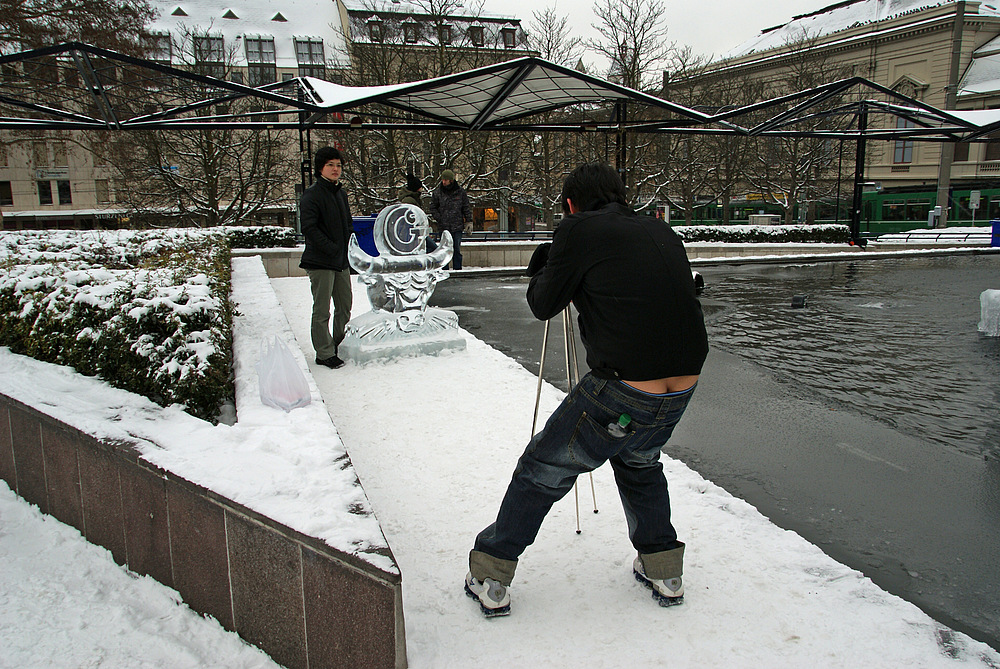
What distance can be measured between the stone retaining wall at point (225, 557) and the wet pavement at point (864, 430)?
7.28ft

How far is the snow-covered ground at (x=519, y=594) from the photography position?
2.44 meters

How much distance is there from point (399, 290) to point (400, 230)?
0.62 meters

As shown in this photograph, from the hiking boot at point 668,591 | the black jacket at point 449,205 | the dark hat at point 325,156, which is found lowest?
the hiking boot at point 668,591

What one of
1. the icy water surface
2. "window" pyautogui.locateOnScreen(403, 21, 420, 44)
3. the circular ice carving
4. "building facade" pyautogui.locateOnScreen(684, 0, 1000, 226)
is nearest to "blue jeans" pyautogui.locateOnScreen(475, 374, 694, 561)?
the icy water surface

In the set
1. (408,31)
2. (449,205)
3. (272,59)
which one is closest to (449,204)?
(449,205)

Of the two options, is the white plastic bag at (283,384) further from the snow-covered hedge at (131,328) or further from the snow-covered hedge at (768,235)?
the snow-covered hedge at (768,235)

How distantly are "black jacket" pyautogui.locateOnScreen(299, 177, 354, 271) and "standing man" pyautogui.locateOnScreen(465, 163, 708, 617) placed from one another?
3.98 m

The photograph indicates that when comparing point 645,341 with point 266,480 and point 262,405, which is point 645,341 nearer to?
point 266,480

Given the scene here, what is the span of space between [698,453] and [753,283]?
10.2m

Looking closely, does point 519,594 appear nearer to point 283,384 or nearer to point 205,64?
point 283,384

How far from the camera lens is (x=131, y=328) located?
4.12 metres

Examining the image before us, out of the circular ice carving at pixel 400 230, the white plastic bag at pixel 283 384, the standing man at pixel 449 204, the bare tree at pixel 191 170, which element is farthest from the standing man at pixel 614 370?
the bare tree at pixel 191 170

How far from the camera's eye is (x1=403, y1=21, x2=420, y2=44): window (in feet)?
74.6

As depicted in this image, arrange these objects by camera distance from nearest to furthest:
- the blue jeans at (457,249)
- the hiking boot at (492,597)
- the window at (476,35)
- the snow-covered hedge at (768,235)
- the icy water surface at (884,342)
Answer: the hiking boot at (492,597) → the icy water surface at (884,342) → the blue jeans at (457,249) → the window at (476,35) → the snow-covered hedge at (768,235)
